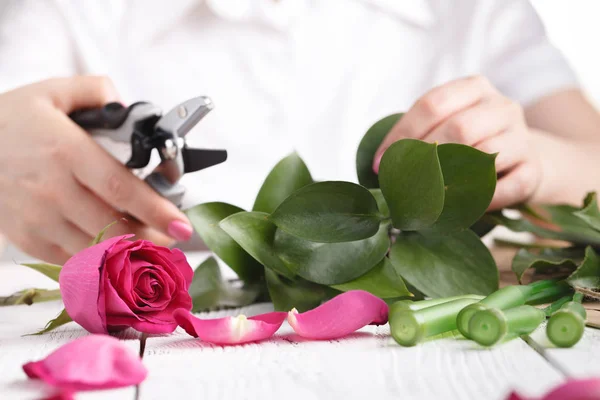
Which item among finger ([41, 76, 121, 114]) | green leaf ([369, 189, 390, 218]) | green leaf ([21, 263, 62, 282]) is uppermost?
finger ([41, 76, 121, 114])

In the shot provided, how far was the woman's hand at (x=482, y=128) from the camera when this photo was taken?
0.43m

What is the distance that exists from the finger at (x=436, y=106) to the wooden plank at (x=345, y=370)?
16 centimetres

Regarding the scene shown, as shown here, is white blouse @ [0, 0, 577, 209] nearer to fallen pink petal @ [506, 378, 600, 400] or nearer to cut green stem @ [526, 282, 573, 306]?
cut green stem @ [526, 282, 573, 306]

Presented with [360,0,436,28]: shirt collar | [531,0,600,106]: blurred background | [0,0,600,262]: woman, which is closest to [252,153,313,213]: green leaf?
[0,0,600,262]: woman

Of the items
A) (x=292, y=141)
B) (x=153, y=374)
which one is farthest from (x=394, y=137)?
(x=292, y=141)

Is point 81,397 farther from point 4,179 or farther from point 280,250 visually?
point 4,179

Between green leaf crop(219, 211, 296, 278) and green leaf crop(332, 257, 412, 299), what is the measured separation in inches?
1.3

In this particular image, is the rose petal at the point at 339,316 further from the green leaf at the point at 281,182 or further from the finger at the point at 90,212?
the finger at the point at 90,212

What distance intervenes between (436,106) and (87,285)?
0.27 metres

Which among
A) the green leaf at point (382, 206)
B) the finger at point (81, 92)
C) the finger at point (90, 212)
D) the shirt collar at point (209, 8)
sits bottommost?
the finger at point (90, 212)

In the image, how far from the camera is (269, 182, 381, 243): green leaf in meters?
0.30

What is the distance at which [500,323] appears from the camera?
26 cm

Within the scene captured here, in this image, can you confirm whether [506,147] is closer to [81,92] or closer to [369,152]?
[369,152]

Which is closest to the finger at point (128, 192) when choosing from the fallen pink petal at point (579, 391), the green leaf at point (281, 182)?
the green leaf at point (281, 182)
